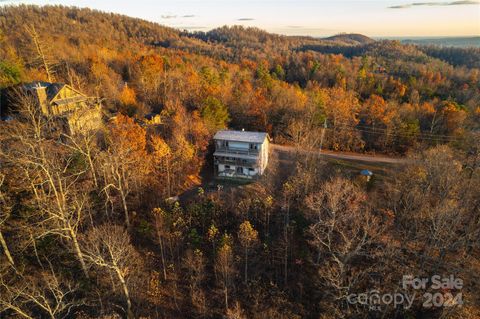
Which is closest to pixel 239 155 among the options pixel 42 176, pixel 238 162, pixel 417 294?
pixel 238 162

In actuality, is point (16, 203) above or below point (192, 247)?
above

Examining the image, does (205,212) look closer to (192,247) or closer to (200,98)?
(192,247)

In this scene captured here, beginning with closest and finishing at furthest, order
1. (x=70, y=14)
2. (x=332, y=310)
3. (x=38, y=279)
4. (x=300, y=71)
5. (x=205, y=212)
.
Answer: (x=38, y=279)
(x=332, y=310)
(x=205, y=212)
(x=300, y=71)
(x=70, y=14)

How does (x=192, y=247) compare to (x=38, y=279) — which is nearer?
(x=38, y=279)

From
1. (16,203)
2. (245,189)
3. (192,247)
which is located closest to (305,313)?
(192,247)

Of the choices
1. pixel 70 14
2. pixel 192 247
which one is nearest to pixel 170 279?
pixel 192 247

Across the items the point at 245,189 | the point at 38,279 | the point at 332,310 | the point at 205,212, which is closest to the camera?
the point at 38,279

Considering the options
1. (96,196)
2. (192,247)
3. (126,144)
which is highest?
(126,144)
